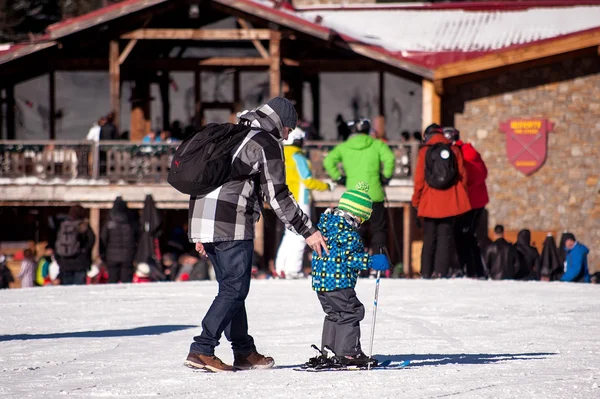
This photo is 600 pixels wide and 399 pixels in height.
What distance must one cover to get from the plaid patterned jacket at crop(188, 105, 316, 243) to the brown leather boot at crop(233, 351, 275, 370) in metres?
0.74

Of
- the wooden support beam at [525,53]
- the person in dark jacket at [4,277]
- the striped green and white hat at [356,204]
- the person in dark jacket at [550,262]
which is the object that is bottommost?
the person in dark jacket at [4,277]

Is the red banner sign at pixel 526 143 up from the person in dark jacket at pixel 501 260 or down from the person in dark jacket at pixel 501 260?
up

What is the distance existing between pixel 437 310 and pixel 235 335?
12.0ft

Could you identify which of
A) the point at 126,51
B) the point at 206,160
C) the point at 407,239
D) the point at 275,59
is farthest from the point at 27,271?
the point at 206,160

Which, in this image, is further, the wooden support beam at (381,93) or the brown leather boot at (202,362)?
the wooden support beam at (381,93)

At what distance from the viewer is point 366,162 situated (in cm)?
1334

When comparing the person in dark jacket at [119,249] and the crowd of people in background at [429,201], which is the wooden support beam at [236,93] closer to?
the person in dark jacket at [119,249]

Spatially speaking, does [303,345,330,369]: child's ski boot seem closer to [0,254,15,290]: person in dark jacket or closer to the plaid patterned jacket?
the plaid patterned jacket

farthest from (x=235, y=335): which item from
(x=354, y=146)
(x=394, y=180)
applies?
(x=394, y=180)

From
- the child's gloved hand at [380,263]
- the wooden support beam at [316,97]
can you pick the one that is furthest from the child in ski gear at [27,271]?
the child's gloved hand at [380,263]

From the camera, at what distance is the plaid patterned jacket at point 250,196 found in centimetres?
686

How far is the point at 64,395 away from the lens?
627cm

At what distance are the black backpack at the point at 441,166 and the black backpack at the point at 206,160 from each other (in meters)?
6.43

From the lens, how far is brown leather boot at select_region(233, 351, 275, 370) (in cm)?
725
